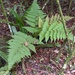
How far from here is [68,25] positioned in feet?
9.55

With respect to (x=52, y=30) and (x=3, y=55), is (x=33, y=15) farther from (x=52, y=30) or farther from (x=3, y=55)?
(x=3, y=55)

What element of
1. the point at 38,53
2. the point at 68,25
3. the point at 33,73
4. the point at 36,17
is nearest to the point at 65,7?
the point at 68,25

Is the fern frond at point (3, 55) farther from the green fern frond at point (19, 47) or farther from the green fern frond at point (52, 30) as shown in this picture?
the green fern frond at point (52, 30)

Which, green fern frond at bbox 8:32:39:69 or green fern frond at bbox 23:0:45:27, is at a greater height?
green fern frond at bbox 23:0:45:27

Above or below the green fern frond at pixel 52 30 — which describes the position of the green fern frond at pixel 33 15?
above

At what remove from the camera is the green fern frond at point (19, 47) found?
231 centimetres

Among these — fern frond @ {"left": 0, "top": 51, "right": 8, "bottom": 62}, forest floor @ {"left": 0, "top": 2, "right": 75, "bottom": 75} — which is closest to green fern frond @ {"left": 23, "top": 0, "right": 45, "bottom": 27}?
forest floor @ {"left": 0, "top": 2, "right": 75, "bottom": 75}

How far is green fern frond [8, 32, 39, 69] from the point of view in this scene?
2.31 meters

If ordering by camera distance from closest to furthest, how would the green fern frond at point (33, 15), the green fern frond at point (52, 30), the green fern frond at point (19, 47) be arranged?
1. the green fern frond at point (19, 47)
2. the green fern frond at point (52, 30)
3. the green fern frond at point (33, 15)

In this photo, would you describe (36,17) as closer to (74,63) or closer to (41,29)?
(41,29)

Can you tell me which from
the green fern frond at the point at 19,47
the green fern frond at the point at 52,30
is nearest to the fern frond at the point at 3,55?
the green fern frond at the point at 19,47

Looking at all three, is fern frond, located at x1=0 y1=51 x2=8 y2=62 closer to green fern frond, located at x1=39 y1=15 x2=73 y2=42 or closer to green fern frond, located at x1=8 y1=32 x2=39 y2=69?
green fern frond, located at x1=8 y1=32 x2=39 y2=69

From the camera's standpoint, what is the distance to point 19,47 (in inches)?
95.5

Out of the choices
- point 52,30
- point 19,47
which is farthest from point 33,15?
point 19,47
